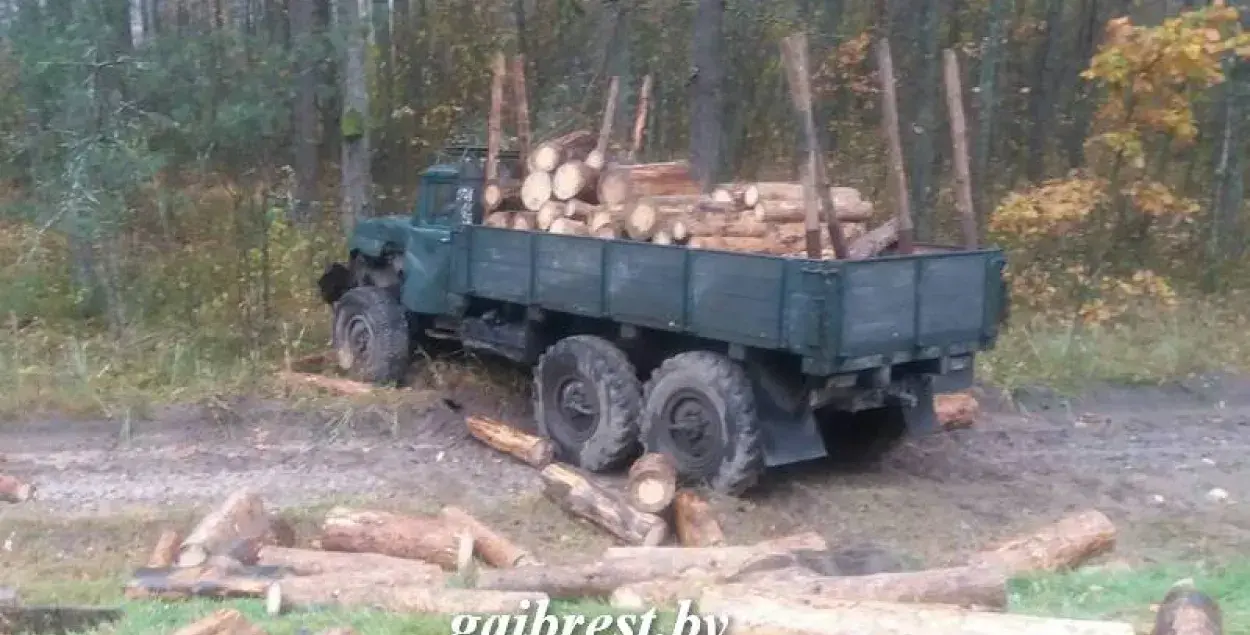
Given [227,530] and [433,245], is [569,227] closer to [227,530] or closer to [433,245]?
[433,245]

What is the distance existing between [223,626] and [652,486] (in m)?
3.87

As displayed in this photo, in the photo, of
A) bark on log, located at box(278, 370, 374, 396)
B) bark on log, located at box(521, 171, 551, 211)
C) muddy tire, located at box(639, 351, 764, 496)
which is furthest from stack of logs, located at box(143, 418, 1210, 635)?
bark on log, located at box(278, 370, 374, 396)

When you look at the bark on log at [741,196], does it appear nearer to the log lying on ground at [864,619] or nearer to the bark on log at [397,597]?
the bark on log at [397,597]

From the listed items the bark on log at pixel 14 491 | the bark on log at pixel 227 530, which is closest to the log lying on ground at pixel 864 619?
the bark on log at pixel 227 530

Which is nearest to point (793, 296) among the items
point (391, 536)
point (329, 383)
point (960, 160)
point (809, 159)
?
point (809, 159)

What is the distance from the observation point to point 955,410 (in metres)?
10.9

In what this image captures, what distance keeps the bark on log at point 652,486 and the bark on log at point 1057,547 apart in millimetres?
2013

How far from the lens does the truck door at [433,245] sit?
11336 millimetres

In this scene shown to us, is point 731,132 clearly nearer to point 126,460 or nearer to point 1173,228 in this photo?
point 1173,228

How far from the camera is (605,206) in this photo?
10.1 metres

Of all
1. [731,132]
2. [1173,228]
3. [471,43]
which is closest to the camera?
[1173,228]

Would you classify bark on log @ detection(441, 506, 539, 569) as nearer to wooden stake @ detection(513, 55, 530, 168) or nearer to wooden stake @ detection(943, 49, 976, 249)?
wooden stake @ detection(943, 49, 976, 249)

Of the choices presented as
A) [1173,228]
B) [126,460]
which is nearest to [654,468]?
[126,460]

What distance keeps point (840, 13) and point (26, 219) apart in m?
12.4
